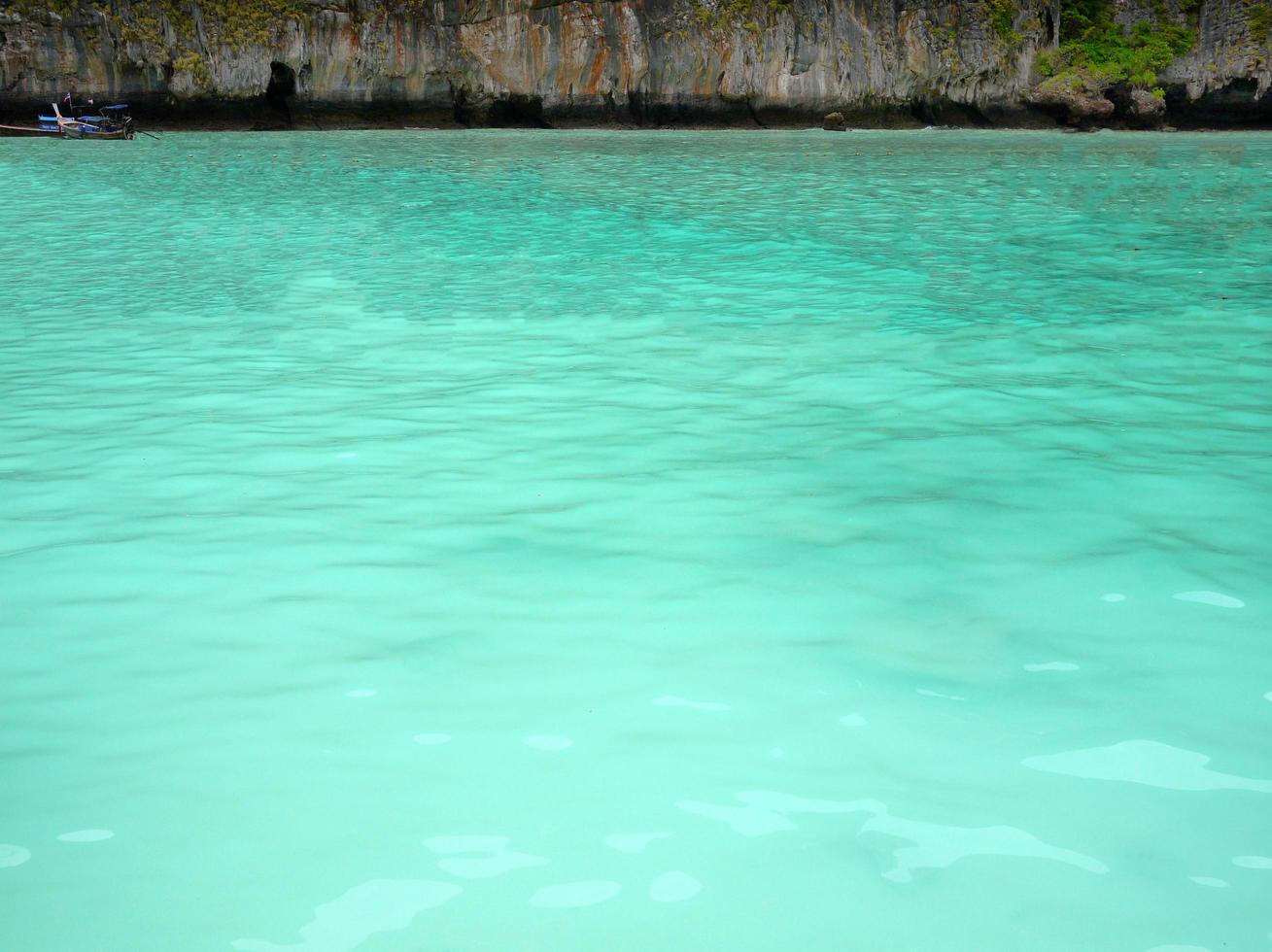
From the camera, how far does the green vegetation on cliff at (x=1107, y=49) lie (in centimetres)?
3538

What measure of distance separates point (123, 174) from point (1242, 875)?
66.1 feet

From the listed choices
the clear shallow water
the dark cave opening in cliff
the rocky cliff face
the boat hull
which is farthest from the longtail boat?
A: the clear shallow water

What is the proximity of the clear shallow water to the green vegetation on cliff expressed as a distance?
30589mm

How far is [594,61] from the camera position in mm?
35219

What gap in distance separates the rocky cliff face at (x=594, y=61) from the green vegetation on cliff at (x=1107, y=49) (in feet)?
1.59

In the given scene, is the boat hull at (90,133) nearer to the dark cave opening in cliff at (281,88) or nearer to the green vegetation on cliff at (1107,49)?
the dark cave opening in cliff at (281,88)

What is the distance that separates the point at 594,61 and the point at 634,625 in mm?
34258

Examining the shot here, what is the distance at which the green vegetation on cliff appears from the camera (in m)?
35.4

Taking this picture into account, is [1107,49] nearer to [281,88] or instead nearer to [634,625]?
[281,88]

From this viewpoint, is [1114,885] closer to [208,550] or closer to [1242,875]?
[1242,875]

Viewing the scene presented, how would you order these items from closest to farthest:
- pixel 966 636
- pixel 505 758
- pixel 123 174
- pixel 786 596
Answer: pixel 505 758 < pixel 966 636 < pixel 786 596 < pixel 123 174

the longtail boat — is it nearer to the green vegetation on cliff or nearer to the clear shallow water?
the clear shallow water

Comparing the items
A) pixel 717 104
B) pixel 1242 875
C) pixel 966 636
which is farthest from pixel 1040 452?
pixel 717 104

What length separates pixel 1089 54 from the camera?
3631cm
